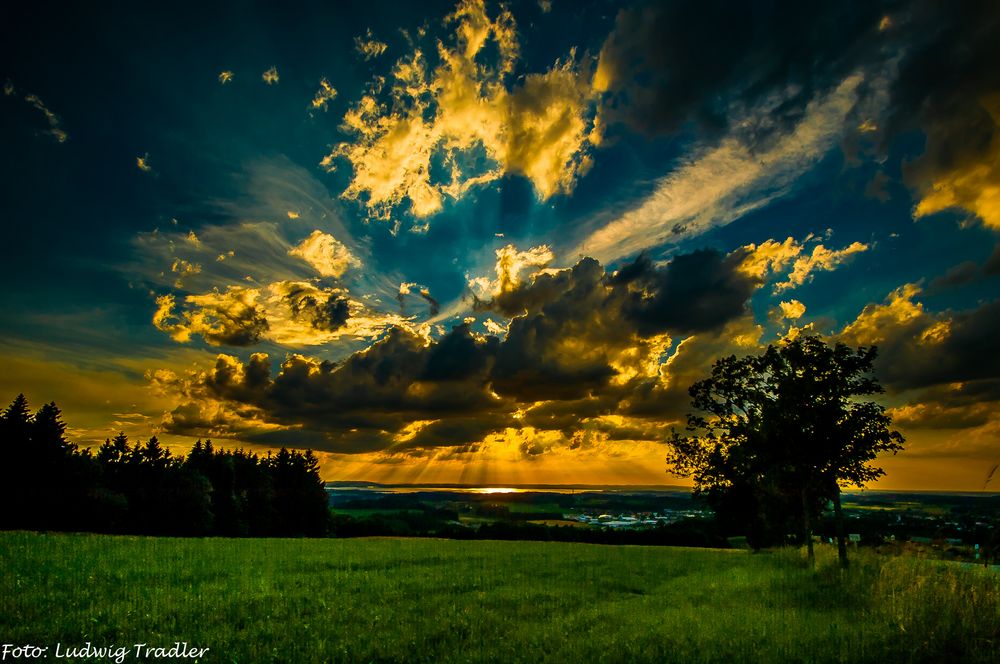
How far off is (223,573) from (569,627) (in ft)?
60.3

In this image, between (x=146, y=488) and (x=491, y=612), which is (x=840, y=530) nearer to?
(x=491, y=612)

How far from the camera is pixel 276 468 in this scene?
10481cm

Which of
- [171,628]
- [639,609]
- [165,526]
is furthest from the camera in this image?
[165,526]

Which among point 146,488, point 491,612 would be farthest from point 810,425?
point 146,488

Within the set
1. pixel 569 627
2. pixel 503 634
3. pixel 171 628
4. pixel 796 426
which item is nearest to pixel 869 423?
pixel 796 426

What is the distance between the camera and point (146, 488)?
3093 inches

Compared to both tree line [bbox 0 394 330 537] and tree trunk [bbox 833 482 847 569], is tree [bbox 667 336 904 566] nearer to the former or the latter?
tree trunk [bbox 833 482 847 569]

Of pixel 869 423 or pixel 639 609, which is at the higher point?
pixel 869 423

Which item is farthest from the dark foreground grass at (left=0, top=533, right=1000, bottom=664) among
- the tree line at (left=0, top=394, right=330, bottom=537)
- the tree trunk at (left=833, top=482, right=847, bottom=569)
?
the tree line at (left=0, top=394, right=330, bottom=537)

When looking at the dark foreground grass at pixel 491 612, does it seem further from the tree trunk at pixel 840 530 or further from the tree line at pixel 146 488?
the tree line at pixel 146 488

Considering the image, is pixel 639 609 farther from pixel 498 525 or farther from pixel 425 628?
pixel 498 525

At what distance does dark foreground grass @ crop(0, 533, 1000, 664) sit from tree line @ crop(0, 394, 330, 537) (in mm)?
48805

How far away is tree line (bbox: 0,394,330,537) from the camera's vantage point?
64812mm

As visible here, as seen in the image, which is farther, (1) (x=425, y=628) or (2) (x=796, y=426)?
(2) (x=796, y=426)
